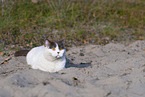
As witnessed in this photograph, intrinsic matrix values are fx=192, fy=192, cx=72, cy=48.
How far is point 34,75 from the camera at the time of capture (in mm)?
2820

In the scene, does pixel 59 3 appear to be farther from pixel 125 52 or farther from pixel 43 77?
pixel 43 77

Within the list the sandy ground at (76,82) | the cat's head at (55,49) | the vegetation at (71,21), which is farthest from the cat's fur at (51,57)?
the vegetation at (71,21)

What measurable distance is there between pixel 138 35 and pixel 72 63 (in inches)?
162

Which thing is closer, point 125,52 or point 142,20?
point 125,52

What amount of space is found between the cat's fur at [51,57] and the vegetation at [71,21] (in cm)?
213

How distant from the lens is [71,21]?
6.80 metres

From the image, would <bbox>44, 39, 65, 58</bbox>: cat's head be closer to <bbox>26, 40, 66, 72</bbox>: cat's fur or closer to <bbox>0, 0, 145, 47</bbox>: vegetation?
<bbox>26, 40, 66, 72</bbox>: cat's fur

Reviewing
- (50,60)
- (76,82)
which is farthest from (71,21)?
(76,82)

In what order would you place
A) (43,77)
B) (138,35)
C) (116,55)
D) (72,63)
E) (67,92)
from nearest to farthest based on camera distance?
(67,92)
(43,77)
(72,63)
(116,55)
(138,35)

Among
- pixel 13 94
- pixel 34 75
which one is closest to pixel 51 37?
pixel 34 75

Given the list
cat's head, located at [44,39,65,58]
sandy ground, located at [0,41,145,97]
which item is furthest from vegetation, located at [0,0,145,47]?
cat's head, located at [44,39,65,58]

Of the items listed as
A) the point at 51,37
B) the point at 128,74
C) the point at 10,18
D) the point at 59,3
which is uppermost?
the point at 59,3

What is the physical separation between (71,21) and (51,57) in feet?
12.8

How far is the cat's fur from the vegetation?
213 cm
